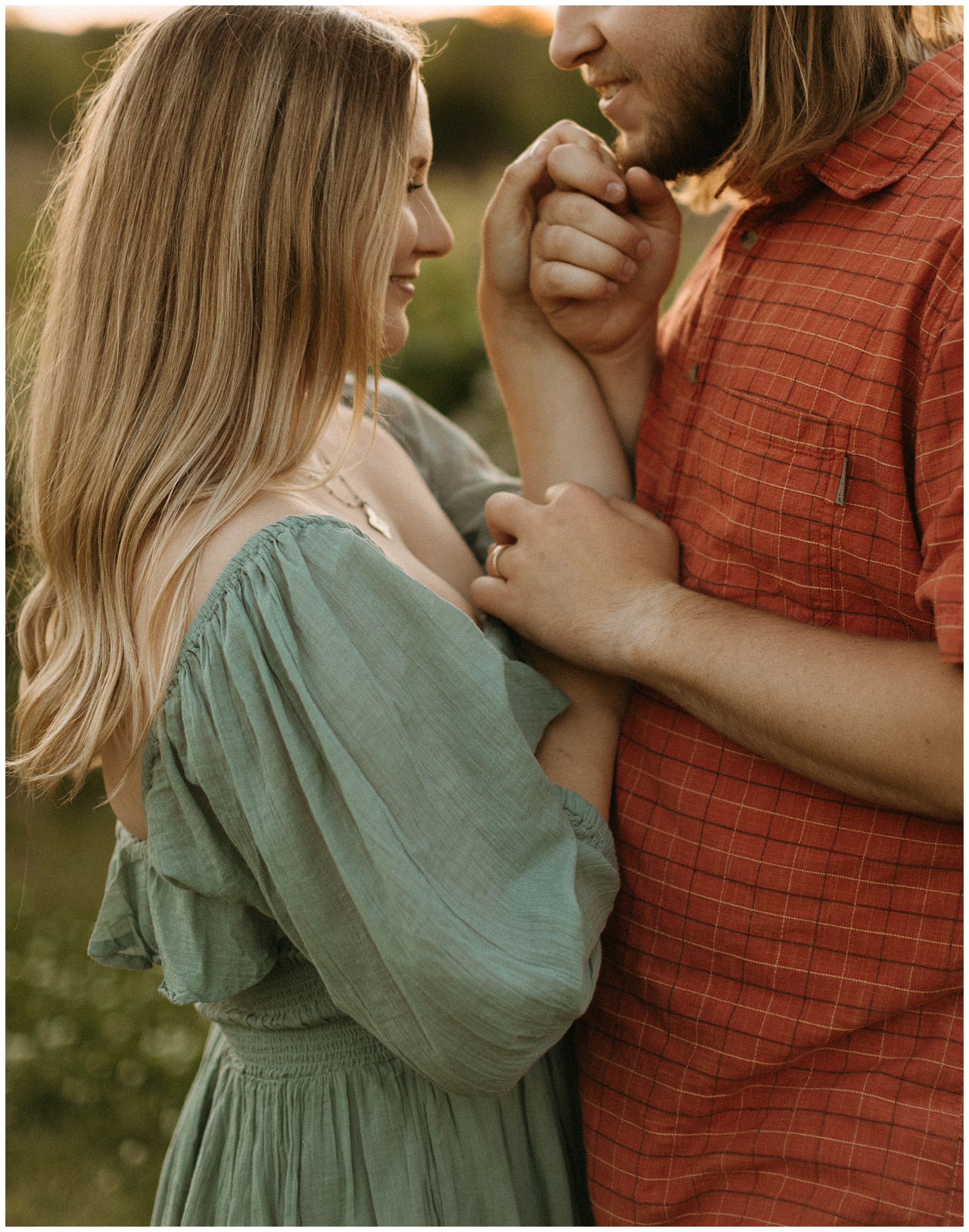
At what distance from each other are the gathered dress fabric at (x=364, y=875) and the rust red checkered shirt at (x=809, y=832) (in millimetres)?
165

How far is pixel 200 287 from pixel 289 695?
0.61m

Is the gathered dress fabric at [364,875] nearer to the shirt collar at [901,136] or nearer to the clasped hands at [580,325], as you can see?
the clasped hands at [580,325]

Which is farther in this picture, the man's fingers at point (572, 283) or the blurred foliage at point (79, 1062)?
the blurred foliage at point (79, 1062)

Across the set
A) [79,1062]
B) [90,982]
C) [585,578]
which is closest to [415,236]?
[585,578]

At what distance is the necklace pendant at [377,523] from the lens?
67.7 inches

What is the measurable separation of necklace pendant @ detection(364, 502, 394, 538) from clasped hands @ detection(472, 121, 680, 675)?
0.17 metres

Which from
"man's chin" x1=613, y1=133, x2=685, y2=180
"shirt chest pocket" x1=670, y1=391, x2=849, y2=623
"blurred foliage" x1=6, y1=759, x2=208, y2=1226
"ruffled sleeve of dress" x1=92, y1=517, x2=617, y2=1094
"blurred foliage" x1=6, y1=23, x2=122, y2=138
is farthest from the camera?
"blurred foliage" x1=6, y1=23, x2=122, y2=138

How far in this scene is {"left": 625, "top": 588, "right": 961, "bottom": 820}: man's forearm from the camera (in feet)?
4.16

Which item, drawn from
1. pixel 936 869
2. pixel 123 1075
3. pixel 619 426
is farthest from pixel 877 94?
pixel 123 1075

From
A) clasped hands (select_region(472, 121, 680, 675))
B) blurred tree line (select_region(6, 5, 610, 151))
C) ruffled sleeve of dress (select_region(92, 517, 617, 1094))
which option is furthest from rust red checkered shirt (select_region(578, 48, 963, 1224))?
blurred tree line (select_region(6, 5, 610, 151))

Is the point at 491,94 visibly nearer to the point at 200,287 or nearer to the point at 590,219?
the point at 590,219

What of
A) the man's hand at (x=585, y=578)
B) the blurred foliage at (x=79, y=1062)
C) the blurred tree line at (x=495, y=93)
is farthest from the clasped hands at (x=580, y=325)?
the blurred tree line at (x=495, y=93)

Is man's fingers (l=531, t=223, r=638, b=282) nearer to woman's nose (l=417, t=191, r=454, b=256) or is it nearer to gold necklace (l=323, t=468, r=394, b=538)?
woman's nose (l=417, t=191, r=454, b=256)

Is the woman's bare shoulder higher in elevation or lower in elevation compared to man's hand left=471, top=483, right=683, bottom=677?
higher
